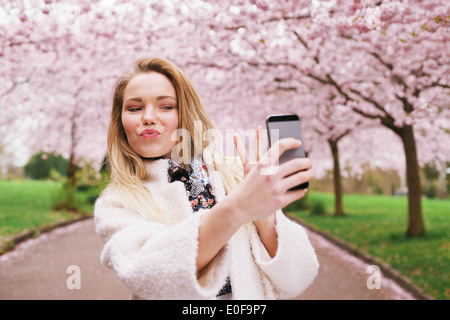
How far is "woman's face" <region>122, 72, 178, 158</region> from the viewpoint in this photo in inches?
57.4

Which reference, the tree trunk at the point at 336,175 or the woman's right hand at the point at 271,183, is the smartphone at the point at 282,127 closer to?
the woman's right hand at the point at 271,183

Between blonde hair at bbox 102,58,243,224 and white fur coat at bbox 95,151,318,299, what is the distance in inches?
2.0

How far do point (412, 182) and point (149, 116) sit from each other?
297 inches

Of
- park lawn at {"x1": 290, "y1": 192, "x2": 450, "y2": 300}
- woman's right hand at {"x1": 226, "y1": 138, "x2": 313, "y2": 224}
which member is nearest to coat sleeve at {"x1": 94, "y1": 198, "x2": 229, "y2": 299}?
woman's right hand at {"x1": 226, "y1": 138, "x2": 313, "y2": 224}

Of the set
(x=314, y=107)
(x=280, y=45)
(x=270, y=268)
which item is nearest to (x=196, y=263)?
(x=270, y=268)

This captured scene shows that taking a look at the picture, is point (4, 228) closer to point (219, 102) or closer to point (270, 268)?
point (219, 102)

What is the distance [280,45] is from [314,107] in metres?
3.09

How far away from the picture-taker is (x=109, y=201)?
1.40m

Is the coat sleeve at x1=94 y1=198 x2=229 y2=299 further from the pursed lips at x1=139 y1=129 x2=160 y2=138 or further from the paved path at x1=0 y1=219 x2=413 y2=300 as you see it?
the paved path at x1=0 y1=219 x2=413 y2=300

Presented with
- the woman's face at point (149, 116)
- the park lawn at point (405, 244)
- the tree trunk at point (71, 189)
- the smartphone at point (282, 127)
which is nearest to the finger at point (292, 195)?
the smartphone at point (282, 127)

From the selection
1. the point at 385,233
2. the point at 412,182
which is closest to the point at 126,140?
the point at 412,182

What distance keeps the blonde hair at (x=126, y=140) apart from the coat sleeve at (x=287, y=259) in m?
0.32

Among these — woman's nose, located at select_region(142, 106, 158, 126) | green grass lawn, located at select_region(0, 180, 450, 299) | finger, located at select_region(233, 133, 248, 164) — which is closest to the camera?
finger, located at select_region(233, 133, 248, 164)

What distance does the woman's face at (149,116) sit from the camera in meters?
1.46
